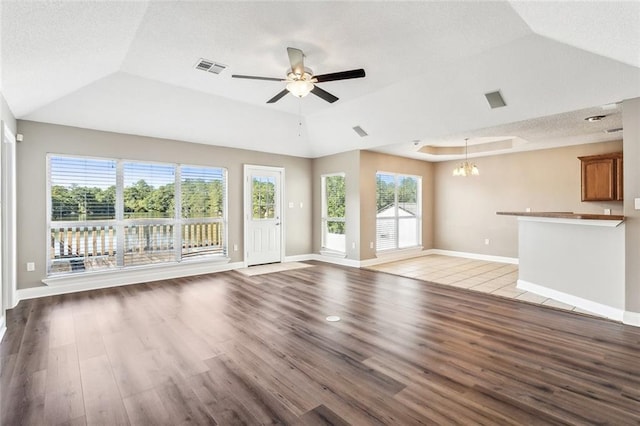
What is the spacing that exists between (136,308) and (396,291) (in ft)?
12.2

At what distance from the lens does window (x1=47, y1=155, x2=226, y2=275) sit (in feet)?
16.4

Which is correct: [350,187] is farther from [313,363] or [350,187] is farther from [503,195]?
[313,363]

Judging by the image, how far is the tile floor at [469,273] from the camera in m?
4.71

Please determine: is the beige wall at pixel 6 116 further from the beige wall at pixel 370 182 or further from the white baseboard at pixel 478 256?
the white baseboard at pixel 478 256

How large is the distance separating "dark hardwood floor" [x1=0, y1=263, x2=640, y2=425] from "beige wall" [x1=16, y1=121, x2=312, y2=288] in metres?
0.91

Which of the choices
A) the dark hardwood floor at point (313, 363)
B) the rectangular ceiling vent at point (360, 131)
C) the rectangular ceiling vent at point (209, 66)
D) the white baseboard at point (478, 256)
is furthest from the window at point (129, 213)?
the white baseboard at point (478, 256)

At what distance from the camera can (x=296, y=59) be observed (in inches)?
126

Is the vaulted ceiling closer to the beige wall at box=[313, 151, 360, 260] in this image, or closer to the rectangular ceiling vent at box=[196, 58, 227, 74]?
the rectangular ceiling vent at box=[196, 58, 227, 74]

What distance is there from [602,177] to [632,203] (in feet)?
8.95

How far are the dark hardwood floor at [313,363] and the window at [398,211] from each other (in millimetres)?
→ 3335

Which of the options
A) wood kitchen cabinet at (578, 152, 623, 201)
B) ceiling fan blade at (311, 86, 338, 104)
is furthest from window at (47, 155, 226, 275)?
wood kitchen cabinet at (578, 152, 623, 201)


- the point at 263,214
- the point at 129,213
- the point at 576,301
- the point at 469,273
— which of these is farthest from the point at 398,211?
the point at 129,213

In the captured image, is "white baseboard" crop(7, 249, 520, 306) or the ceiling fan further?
"white baseboard" crop(7, 249, 520, 306)

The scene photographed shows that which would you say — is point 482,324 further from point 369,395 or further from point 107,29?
point 107,29
